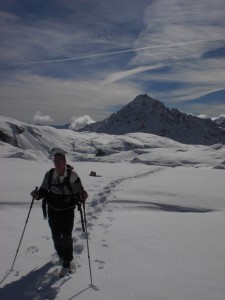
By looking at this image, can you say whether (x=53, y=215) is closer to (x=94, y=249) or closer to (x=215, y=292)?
(x=94, y=249)

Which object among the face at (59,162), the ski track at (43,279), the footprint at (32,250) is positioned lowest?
the ski track at (43,279)

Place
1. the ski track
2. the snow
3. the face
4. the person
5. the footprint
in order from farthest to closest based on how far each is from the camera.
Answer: the footprint
the person
the face
the snow
the ski track

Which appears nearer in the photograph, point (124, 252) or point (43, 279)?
point (43, 279)

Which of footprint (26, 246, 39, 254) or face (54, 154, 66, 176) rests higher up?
face (54, 154, 66, 176)

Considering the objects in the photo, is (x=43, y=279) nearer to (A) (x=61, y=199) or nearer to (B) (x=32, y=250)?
(B) (x=32, y=250)

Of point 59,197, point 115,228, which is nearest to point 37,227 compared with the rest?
point 115,228

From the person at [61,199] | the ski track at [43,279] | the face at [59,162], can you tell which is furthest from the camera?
the person at [61,199]

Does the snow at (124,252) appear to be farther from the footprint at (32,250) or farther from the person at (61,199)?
the person at (61,199)

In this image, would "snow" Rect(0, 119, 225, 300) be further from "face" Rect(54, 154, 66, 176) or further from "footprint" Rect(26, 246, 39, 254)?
"face" Rect(54, 154, 66, 176)

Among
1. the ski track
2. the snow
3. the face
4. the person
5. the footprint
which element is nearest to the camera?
the ski track

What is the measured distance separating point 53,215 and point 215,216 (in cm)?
701

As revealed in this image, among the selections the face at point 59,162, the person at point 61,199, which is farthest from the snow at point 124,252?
the face at point 59,162

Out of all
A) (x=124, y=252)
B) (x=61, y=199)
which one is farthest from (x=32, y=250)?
(x=124, y=252)

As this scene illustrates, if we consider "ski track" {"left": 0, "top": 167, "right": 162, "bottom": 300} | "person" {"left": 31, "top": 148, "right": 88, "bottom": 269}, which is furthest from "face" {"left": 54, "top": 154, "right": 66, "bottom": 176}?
"ski track" {"left": 0, "top": 167, "right": 162, "bottom": 300}
